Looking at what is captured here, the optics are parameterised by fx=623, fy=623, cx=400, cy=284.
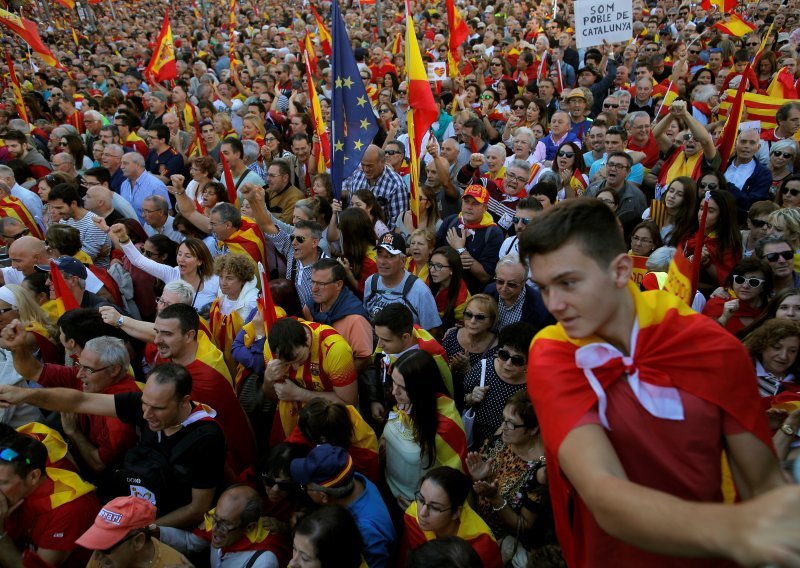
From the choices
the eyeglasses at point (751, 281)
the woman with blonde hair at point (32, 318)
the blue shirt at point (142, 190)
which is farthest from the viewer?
the blue shirt at point (142, 190)

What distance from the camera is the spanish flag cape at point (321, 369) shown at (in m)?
4.10

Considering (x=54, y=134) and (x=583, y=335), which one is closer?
(x=583, y=335)

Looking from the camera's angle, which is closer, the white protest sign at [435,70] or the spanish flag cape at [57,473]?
the spanish flag cape at [57,473]

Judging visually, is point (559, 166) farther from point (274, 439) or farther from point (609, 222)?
point (609, 222)

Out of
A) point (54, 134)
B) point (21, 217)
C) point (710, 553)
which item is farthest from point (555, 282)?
point (54, 134)

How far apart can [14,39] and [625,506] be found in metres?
28.8

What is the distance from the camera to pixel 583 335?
1760 mm

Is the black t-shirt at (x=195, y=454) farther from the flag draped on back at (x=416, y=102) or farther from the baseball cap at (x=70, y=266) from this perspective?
the flag draped on back at (x=416, y=102)

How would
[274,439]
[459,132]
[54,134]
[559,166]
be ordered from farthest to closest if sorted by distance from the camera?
[54,134] → [459,132] → [559,166] → [274,439]

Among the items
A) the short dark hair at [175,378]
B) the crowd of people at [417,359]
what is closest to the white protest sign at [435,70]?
the crowd of people at [417,359]

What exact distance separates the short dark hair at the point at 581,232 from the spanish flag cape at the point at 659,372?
0.22 metres

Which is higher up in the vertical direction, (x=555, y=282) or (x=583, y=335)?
(x=555, y=282)

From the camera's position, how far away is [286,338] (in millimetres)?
3965

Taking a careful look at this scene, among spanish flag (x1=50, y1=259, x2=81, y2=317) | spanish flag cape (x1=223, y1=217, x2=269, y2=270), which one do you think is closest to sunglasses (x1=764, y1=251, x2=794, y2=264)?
spanish flag cape (x1=223, y1=217, x2=269, y2=270)
